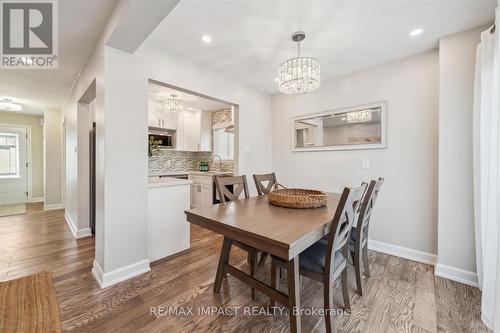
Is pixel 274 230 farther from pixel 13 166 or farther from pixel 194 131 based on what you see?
pixel 13 166

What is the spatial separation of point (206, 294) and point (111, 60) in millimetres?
2258

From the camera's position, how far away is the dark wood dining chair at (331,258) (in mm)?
1230

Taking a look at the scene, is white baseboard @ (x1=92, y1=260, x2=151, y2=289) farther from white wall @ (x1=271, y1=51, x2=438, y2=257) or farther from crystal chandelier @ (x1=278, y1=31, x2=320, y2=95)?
white wall @ (x1=271, y1=51, x2=438, y2=257)

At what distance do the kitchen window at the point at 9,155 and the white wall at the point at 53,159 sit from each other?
1.32 meters

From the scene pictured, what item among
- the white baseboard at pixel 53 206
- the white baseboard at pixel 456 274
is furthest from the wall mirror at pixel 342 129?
the white baseboard at pixel 53 206

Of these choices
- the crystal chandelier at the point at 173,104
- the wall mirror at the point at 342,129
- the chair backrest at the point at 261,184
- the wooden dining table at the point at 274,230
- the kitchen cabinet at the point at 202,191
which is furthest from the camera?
the kitchen cabinet at the point at 202,191

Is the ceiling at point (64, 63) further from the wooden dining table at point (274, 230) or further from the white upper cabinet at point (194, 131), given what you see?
the white upper cabinet at point (194, 131)

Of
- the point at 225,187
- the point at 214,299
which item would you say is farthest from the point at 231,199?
the point at 214,299

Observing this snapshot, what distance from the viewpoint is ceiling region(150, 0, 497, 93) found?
167cm

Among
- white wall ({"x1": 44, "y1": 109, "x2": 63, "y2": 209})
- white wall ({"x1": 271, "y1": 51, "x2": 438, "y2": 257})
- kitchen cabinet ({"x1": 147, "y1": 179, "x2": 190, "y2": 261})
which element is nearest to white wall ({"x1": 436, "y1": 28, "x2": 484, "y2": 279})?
white wall ({"x1": 271, "y1": 51, "x2": 438, "y2": 257})

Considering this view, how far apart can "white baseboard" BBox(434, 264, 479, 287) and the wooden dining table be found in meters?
1.44

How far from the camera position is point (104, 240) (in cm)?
188

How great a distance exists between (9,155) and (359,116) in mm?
7871

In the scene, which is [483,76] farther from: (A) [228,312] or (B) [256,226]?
(A) [228,312]
